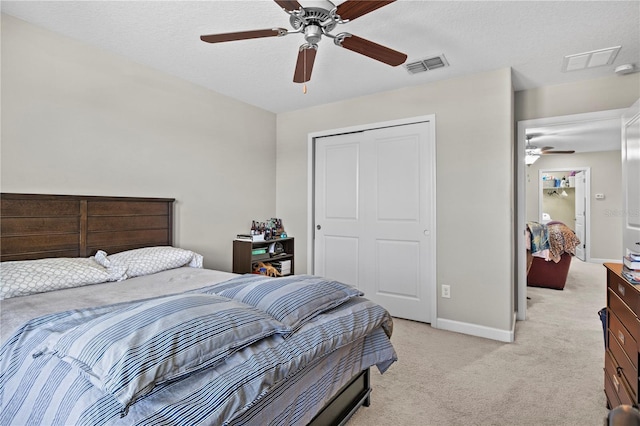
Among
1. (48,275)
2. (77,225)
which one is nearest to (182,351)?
(48,275)

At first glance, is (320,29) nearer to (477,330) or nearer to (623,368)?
(623,368)

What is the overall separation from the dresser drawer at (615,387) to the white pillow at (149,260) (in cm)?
281

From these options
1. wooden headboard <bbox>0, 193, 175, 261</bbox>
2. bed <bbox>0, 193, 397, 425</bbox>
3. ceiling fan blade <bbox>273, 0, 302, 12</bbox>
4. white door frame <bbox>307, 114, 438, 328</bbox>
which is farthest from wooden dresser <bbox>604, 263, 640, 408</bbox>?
Result: wooden headboard <bbox>0, 193, 175, 261</bbox>

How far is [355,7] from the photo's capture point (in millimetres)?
1626

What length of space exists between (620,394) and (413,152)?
244cm

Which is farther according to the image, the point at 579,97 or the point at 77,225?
the point at 579,97

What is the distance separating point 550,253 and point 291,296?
182 inches

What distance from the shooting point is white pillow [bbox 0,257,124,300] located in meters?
1.81

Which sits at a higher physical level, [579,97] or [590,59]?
[590,59]

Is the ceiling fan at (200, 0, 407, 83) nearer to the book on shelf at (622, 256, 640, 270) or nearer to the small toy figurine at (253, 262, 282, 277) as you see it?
the book on shelf at (622, 256, 640, 270)

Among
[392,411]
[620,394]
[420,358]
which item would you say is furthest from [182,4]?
[620,394]

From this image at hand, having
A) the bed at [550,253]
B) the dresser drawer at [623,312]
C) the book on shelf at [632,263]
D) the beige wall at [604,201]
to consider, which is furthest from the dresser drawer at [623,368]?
the beige wall at [604,201]

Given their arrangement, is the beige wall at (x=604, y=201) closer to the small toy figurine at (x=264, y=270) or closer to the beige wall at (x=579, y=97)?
the beige wall at (x=579, y=97)

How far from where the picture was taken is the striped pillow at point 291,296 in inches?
55.5
